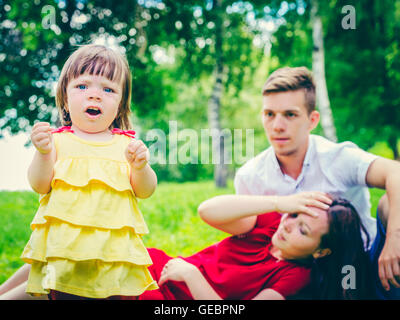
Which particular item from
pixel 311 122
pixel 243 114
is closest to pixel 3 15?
pixel 311 122

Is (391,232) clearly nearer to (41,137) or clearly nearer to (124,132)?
(124,132)

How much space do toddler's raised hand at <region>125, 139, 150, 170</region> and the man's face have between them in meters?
0.68

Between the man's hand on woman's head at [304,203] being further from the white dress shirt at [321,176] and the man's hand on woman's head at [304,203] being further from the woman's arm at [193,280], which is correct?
the woman's arm at [193,280]

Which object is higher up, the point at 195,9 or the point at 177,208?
the point at 195,9

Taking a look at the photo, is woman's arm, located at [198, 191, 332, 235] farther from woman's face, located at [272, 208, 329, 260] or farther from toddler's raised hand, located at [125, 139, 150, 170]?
toddler's raised hand, located at [125, 139, 150, 170]

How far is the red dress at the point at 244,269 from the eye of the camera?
1534 millimetres

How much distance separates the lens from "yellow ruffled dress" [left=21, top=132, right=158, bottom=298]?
1229mm

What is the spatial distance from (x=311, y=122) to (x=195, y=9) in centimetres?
174

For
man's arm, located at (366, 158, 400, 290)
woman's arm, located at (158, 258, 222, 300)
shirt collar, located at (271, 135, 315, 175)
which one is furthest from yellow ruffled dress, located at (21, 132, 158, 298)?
man's arm, located at (366, 158, 400, 290)

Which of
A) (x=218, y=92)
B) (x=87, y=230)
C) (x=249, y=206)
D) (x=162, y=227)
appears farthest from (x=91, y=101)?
(x=218, y=92)

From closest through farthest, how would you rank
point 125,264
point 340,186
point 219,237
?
point 125,264 → point 340,186 → point 219,237

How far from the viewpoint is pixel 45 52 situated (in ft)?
12.0

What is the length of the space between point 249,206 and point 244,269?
0.32 metres

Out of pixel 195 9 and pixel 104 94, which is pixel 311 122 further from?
pixel 195 9
